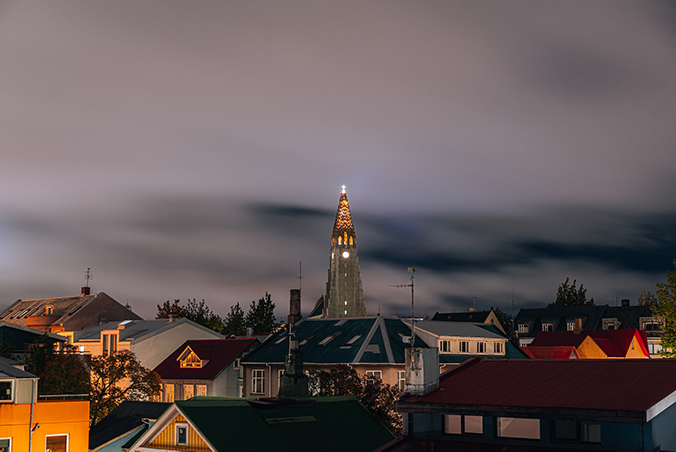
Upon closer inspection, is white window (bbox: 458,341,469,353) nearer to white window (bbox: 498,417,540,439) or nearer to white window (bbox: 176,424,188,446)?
white window (bbox: 176,424,188,446)

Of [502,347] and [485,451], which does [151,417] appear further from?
[502,347]

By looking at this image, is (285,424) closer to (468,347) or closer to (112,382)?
(112,382)

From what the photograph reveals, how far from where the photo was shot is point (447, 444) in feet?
97.3

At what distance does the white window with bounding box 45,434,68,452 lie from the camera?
138ft

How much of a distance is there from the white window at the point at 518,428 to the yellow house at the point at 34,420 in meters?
25.8

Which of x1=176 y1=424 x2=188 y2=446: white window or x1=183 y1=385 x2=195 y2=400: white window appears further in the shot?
x1=183 y1=385 x2=195 y2=400: white window

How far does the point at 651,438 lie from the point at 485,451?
6061 mm

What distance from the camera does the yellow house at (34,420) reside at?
4019 cm

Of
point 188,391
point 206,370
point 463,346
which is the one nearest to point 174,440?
point 463,346

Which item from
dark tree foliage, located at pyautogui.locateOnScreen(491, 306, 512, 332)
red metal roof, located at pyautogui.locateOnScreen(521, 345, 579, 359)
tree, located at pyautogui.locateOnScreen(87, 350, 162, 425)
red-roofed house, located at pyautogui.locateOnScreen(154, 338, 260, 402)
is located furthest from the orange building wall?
dark tree foliage, located at pyautogui.locateOnScreen(491, 306, 512, 332)

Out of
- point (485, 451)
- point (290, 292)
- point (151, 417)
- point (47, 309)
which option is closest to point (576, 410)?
point (485, 451)

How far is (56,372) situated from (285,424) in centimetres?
3018

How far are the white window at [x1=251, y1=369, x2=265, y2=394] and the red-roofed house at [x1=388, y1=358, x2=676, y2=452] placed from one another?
4179 centimetres

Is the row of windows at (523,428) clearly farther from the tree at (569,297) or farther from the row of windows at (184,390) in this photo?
the tree at (569,297)
